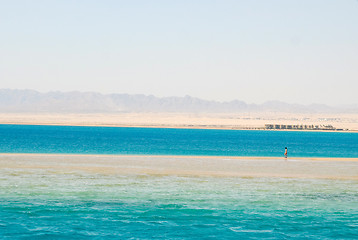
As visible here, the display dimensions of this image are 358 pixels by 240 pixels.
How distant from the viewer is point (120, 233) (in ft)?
61.2

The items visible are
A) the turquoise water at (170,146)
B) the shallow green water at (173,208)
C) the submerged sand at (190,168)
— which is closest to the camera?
the shallow green water at (173,208)

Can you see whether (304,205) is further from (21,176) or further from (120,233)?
(21,176)

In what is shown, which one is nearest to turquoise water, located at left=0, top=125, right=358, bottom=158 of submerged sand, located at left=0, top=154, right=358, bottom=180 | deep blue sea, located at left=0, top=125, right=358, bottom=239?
submerged sand, located at left=0, top=154, right=358, bottom=180

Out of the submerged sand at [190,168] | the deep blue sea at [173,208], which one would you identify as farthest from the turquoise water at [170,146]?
the deep blue sea at [173,208]

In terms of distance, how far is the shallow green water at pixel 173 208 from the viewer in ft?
62.2

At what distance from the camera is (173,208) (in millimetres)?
23188

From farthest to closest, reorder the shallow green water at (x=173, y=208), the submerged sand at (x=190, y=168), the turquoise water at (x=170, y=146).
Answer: the turquoise water at (x=170, y=146)
the submerged sand at (x=190, y=168)
the shallow green water at (x=173, y=208)

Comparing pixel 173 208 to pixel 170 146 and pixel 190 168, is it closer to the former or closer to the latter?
pixel 190 168

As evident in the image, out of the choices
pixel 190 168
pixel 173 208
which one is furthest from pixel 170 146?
pixel 173 208

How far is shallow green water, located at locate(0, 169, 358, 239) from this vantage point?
18969mm

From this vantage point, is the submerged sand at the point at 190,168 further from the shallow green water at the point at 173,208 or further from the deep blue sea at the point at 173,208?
the shallow green water at the point at 173,208

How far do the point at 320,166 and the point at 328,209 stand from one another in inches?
933

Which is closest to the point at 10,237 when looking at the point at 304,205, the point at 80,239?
the point at 80,239

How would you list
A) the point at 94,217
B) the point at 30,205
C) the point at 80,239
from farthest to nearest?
the point at 30,205 < the point at 94,217 < the point at 80,239
